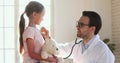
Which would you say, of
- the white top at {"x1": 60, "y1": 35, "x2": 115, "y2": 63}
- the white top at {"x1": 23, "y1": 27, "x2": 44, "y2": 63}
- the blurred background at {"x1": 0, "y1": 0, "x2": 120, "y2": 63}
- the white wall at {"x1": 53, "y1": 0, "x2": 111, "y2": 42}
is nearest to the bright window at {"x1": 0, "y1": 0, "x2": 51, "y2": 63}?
the blurred background at {"x1": 0, "y1": 0, "x2": 120, "y2": 63}

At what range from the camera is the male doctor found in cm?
241

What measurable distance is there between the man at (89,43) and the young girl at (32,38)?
0.91 ft

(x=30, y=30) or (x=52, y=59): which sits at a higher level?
(x=30, y=30)

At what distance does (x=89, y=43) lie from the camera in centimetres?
249

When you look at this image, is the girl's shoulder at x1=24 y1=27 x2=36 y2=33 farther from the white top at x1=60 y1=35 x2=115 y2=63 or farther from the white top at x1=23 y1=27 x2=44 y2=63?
the white top at x1=60 y1=35 x2=115 y2=63

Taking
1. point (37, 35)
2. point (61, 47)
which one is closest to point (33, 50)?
point (37, 35)

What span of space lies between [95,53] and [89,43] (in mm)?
112

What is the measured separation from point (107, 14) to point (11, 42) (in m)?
1.62

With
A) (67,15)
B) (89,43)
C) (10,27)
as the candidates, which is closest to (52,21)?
(67,15)

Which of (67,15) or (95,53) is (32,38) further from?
(67,15)

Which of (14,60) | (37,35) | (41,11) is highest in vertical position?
(41,11)

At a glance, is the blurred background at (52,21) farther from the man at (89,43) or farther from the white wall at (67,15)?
the man at (89,43)

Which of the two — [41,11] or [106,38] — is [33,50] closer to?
[41,11]

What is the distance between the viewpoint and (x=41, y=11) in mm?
2344
